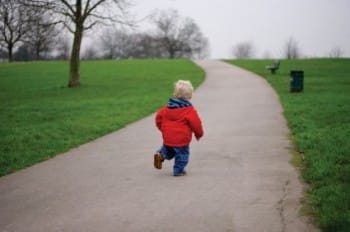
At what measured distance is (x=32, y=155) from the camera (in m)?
9.16

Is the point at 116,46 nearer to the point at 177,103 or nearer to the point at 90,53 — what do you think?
the point at 90,53

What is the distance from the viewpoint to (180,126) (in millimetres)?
7086

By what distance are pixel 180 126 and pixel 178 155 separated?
45cm

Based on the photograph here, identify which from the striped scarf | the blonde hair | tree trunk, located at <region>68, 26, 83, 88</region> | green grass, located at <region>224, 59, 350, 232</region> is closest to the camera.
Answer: green grass, located at <region>224, 59, 350, 232</region>

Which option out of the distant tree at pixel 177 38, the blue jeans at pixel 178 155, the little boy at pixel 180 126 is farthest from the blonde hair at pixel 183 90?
the distant tree at pixel 177 38

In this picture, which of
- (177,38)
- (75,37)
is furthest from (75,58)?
(177,38)

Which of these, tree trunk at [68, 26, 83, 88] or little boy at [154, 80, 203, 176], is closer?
little boy at [154, 80, 203, 176]

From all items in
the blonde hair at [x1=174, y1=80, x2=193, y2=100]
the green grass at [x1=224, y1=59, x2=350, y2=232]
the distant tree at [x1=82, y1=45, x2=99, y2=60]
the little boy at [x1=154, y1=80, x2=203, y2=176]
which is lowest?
the green grass at [x1=224, y1=59, x2=350, y2=232]

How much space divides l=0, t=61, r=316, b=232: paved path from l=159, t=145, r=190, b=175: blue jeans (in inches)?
6.8

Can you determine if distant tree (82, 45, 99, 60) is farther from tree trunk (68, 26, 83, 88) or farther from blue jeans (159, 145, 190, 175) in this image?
blue jeans (159, 145, 190, 175)

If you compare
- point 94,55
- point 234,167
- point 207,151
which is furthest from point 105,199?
point 94,55

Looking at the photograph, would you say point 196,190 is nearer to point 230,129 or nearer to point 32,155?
point 32,155

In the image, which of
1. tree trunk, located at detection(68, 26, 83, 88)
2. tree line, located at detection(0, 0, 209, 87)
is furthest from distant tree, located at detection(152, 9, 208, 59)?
tree trunk, located at detection(68, 26, 83, 88)

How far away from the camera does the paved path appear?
4988 millimetres
